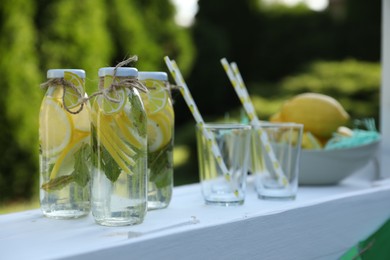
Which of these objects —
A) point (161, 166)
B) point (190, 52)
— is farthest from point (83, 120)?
point (190, 52)

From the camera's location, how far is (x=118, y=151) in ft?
2.42

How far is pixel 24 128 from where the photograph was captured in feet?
10.4

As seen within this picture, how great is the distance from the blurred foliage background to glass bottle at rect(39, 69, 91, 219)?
0.25 m

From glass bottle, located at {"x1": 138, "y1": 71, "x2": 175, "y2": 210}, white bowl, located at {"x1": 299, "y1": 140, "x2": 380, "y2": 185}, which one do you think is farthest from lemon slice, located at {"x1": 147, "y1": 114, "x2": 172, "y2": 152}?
white bowl, located at {"x1": 299, "y1": 140, "x2": 380, "y2": 185}

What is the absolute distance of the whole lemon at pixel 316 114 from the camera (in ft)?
3.93

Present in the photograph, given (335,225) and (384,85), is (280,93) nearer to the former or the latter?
(384,85)

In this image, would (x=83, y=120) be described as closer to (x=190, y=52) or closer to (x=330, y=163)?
(x=330, y=163)

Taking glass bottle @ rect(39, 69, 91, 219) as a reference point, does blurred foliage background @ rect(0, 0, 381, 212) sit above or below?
above

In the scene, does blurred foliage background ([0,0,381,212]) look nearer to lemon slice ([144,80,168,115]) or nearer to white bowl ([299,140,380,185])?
lemon slice ([144,80,168,115])

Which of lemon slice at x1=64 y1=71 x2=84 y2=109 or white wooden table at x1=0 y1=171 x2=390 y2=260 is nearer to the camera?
white wooden table at x1=0 y1=171 x2=390 y2=260

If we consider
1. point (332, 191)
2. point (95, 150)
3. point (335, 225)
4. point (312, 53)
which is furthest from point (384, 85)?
point (312, 53)

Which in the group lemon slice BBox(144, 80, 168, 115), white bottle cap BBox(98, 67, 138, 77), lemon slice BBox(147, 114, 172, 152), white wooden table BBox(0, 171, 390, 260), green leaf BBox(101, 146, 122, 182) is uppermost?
white bottle cap BBox(98, 67, 138, 77)

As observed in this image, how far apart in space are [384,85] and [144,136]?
31.2 inches

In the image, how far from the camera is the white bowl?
3.73 ft
